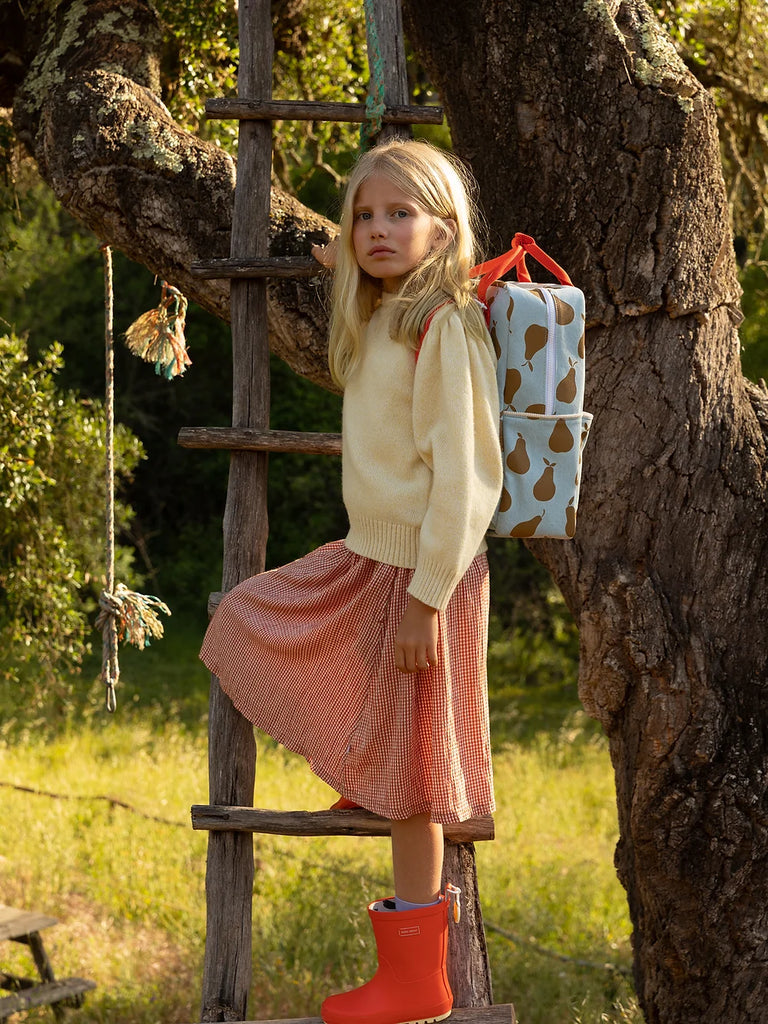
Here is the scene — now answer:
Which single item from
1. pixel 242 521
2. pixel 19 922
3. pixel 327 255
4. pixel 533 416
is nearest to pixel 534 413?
pixel 533 416

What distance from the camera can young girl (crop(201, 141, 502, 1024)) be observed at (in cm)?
228

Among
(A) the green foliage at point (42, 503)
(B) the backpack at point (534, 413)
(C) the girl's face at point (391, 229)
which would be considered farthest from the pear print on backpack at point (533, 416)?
(A) the green foliage at point (42, 503)

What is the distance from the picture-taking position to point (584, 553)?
3.16 meters

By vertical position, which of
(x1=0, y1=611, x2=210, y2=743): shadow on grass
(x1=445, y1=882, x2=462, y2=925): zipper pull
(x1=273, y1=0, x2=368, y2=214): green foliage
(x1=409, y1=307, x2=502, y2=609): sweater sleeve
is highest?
(x1=273, y1=0, x2=368, y2=214): green foliage

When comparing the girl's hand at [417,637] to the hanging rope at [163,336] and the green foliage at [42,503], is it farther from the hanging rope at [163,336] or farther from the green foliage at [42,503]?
the green foliage at [42,503]

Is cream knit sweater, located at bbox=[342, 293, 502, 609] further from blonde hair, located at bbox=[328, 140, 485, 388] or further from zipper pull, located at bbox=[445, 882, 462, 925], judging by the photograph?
zipper pull, located at bbox=[445, 882, 462, 925]

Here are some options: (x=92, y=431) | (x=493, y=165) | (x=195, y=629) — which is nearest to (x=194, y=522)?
(x=195, y=629)

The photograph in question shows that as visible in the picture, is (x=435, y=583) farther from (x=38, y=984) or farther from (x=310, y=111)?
(x=38, y=984)

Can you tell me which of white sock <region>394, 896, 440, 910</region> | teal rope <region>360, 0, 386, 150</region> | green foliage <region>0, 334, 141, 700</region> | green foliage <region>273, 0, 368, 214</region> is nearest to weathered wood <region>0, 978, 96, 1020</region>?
green foliage <region>0, 334, 141, 700</region>

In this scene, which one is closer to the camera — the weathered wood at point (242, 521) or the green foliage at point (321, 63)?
the weathered wood at point (242, 521)

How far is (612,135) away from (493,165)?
1.17 ft

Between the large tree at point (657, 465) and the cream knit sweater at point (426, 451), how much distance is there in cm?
81

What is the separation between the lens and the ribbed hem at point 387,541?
2.41m

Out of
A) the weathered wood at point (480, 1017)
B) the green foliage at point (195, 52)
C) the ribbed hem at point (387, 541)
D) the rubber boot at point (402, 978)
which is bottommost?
the weathered wood at point (480, 1017)
